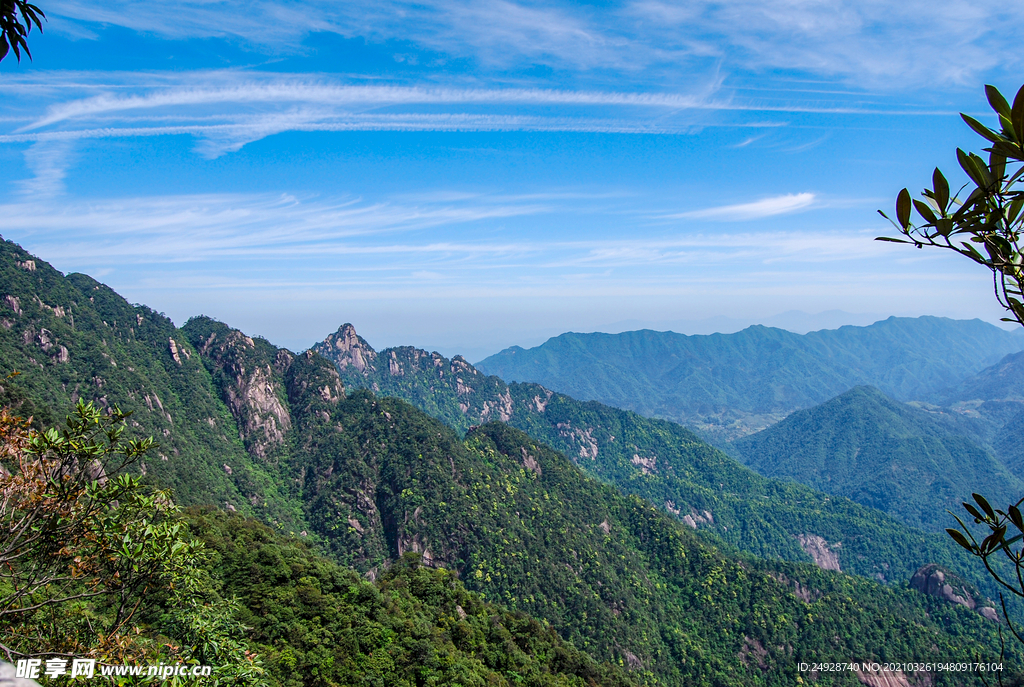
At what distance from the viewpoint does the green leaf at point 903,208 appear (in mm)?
4430

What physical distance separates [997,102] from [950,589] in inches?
5568

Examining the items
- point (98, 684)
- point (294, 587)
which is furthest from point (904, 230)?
point (294, 587)

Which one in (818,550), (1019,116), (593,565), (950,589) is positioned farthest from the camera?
(818,550)

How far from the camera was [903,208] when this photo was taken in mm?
4523

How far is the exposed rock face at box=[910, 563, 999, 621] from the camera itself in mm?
102500

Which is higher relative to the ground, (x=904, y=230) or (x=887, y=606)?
(x=904, y=230)

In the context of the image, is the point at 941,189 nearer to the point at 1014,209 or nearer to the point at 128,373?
the point at 1014,209

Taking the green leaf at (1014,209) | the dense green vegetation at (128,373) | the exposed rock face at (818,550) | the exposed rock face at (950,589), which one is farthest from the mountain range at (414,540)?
the exposed rock face at (818,550)

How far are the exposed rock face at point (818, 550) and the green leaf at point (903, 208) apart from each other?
20415 cm

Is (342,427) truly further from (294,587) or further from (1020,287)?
(1020,287)

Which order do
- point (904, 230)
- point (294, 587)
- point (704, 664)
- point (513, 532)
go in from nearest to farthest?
point (904, 230)
point (294, 587)
point (704, 664)
point (513, 532)

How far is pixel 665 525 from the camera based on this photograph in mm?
111938

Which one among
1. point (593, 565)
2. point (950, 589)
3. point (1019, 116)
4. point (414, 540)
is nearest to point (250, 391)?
point (414, 540)

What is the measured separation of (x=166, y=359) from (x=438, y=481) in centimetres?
7062
